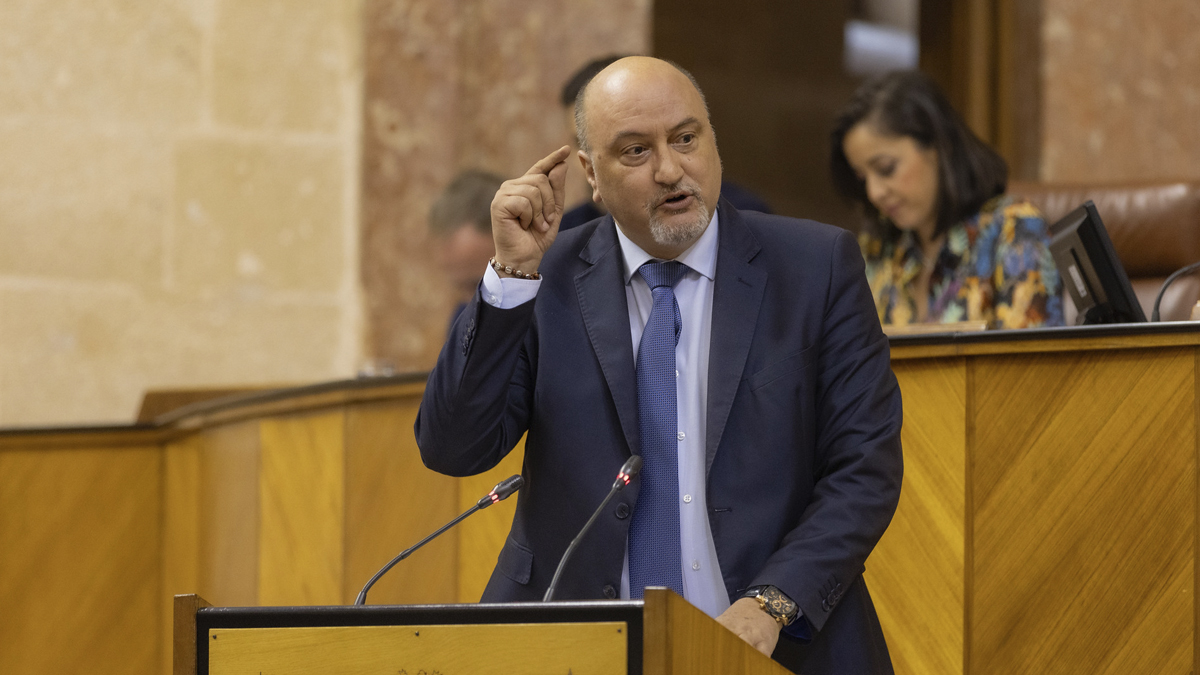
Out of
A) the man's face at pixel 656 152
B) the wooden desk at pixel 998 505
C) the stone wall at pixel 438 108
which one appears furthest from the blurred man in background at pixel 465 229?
the man's face at pixel 656 152

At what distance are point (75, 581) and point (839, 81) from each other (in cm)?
436

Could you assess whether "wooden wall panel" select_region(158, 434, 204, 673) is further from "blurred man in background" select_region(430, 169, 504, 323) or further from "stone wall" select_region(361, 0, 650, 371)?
"stone wall" select_region(361, 0, 650, 371)

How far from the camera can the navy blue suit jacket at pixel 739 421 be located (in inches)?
77.2

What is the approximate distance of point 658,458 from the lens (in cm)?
204

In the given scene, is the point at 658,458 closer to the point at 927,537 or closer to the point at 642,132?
the point at 642,132

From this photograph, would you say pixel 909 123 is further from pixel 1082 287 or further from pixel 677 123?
pixel 677 123

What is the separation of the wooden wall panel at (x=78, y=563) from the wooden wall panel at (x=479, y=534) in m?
1.45

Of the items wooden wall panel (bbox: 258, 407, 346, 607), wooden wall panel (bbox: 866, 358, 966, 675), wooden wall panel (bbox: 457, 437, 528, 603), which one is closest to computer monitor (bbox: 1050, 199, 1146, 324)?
wooden wall panel (bbox: 866, 358, 966, 675)

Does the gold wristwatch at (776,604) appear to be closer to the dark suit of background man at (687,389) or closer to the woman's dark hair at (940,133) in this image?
the dark suit of background man at (687,389)

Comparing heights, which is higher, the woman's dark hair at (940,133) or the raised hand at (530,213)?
the woman's dark hair at (940,133)

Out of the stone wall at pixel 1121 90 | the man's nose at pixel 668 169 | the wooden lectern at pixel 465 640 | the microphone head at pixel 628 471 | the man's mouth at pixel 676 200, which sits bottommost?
the wooden lectern at pixel 465 640

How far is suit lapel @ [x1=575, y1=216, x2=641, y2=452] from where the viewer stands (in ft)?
6.67

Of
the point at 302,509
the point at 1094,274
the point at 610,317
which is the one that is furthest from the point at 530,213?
the point at 302,509

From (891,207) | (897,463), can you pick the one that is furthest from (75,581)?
(897,463)
